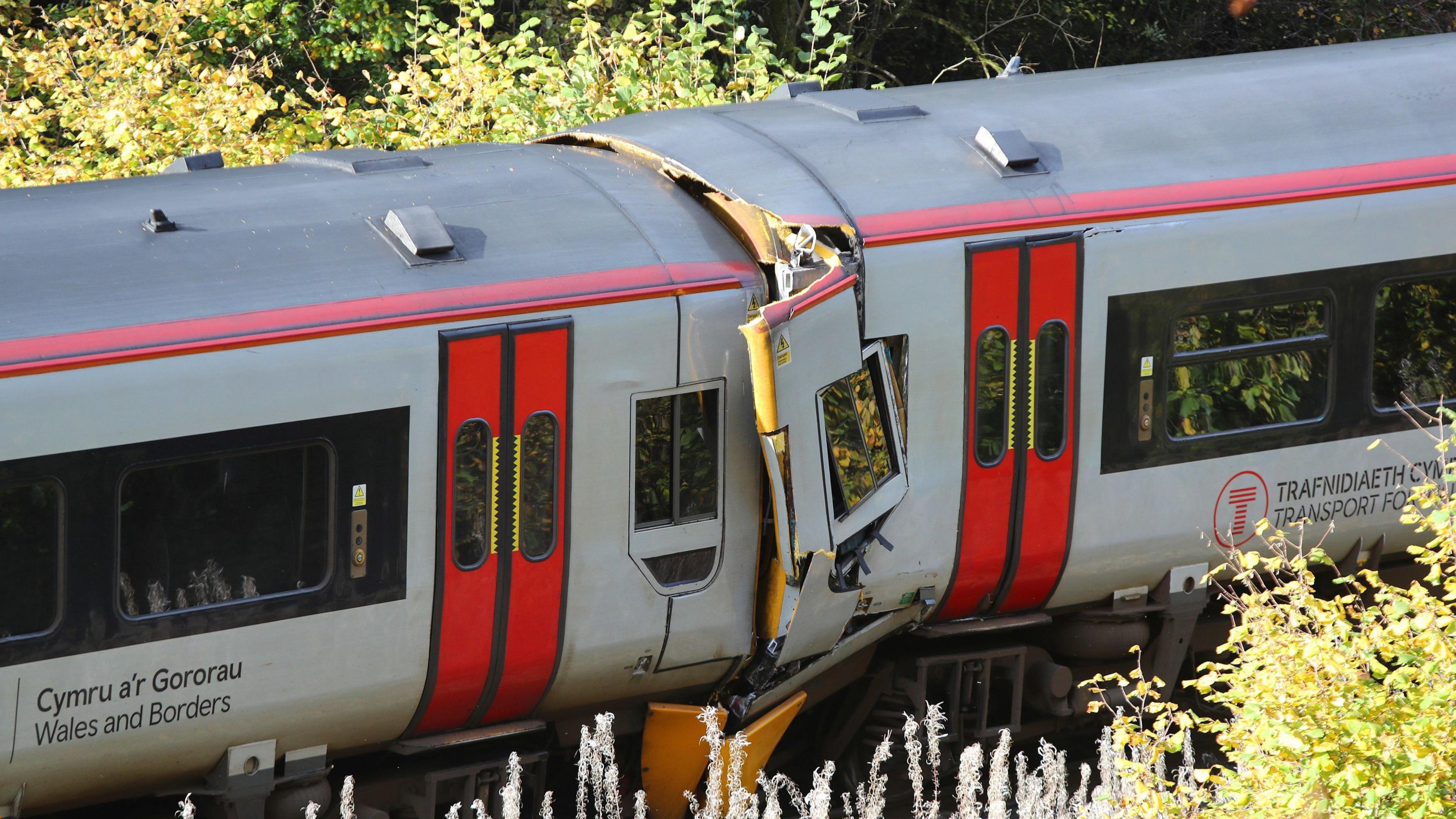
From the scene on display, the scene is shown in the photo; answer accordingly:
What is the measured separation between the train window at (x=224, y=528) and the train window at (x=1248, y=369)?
395cm

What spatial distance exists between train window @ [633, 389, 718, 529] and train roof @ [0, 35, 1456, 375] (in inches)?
19.9

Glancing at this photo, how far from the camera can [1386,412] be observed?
8.00 metres

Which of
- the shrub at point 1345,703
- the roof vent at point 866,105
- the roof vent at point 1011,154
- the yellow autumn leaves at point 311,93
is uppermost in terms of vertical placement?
the roof vent at point 866,105

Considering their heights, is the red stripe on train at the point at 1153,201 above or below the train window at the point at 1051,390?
above

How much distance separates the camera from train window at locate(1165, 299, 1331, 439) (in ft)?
24.7

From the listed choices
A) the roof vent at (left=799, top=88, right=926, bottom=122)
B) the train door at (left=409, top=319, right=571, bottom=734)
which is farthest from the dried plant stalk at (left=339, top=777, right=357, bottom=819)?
the roof vent at (left=799, top=88, right=926, bottom=122)

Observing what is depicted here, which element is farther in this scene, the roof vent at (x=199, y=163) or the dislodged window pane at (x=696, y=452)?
the roof vent at (x=199, y=163)

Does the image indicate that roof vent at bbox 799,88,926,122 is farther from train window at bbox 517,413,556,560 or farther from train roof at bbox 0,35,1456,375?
train window at bbox 517,413,556,560

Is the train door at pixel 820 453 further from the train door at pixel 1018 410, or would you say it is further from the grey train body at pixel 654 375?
the train door at pixel 1018 410

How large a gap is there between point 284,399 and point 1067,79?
15.0 ft

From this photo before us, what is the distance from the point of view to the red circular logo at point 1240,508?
7.70 meters

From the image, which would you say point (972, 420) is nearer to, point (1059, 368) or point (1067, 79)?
point (1059, 368)

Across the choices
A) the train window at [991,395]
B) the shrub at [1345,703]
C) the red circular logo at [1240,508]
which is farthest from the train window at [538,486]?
the red circular logo at [1240,508]

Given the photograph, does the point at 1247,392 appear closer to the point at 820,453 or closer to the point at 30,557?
the point at 820,453
